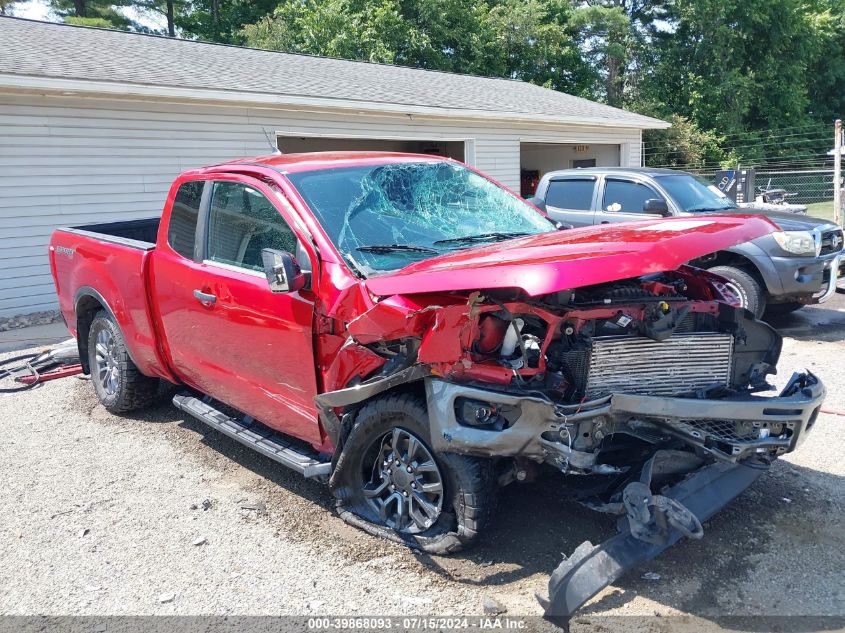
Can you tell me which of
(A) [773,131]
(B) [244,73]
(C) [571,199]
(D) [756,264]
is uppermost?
(B) [244,73]

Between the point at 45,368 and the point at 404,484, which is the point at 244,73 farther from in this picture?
the point at 404,484

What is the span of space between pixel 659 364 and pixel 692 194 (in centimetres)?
582

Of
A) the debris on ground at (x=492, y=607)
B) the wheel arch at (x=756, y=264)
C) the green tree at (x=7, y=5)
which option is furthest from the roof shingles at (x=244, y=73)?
the green tree at (x=7, y=5)

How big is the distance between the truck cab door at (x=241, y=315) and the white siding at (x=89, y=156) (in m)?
5.73

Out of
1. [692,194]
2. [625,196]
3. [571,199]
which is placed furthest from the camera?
[571,199]

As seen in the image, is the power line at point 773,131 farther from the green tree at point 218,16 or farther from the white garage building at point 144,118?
the green tree at point 218,16

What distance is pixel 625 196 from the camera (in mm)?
8727

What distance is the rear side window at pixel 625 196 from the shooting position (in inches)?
335

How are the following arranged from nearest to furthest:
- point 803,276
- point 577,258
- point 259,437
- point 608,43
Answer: point 577,258, point 259,437, point 803,276, point 608,43

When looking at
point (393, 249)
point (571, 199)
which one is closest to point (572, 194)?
point (571, 199)

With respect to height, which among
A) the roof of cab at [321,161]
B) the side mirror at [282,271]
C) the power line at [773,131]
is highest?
the power line at [773,131]

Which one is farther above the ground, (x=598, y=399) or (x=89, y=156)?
(x=89, y=156)

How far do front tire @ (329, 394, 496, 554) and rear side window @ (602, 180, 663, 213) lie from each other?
6078 millimetres

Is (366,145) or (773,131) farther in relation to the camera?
(773,131)
